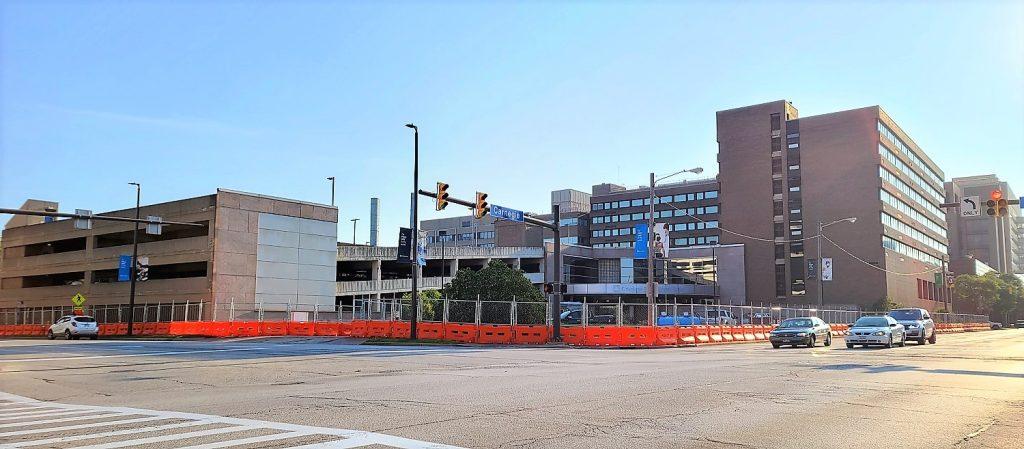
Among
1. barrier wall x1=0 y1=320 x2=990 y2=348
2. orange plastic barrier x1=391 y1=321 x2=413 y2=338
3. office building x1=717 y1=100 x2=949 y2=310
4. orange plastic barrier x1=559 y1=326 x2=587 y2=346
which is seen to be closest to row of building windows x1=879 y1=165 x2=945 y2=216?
office building x1=717 y1=100 x2=949 y2=310

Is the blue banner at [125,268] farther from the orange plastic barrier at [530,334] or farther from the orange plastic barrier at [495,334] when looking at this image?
the orange plastic barrier at [530,334]

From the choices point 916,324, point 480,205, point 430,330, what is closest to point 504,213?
point 480,205

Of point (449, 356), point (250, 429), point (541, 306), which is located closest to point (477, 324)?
point (541, 306)

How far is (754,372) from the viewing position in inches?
686

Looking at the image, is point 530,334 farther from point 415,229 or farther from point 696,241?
point 696,241

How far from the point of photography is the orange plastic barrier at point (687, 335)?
37.8m

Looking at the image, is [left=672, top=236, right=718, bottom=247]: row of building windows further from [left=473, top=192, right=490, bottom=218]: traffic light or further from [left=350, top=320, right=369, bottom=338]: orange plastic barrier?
[left=473, top=192, right=490, bottom=218]: traffic light

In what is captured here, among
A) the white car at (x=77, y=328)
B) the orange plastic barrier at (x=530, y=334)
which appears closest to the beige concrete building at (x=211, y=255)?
the white car at (x=77, y=328)

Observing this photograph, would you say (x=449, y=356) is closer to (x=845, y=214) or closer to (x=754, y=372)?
(x=754, y=372)

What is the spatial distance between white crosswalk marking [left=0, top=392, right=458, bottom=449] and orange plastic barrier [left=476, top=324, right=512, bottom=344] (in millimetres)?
25770

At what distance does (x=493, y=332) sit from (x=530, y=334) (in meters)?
1.78

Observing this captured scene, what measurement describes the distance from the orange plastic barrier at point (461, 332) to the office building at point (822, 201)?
67174mm

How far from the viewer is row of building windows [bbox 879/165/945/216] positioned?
322ft

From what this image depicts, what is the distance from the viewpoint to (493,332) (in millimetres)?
36500
